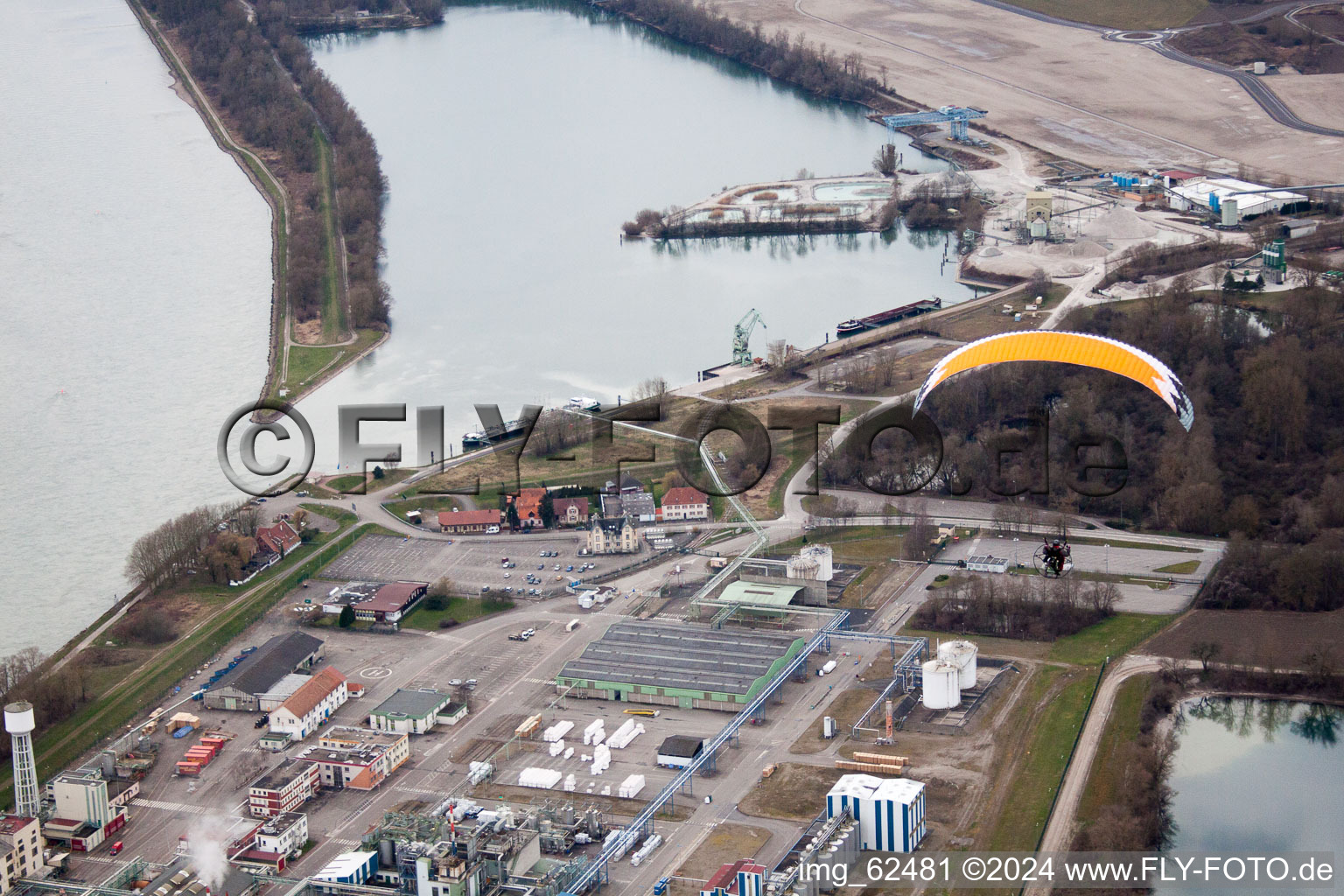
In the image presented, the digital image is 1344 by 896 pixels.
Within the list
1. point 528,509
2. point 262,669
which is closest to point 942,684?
point 262,669

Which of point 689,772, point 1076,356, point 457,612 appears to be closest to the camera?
point 1076,356

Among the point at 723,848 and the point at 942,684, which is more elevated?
the point at 942,684

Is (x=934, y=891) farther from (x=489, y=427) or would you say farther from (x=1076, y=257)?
(x=1076, y=257)

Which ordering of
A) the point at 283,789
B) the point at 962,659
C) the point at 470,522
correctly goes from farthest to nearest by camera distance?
the point at 470,522 < the point at 962,659 < the point at 283,789

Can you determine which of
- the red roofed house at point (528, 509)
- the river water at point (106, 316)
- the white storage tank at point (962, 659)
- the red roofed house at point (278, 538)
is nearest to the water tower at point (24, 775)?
the river water at point (106, 316)

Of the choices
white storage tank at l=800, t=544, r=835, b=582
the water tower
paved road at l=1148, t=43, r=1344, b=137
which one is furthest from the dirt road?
the water tower

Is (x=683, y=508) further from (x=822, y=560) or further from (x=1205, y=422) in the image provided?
(x=1205, y=422)

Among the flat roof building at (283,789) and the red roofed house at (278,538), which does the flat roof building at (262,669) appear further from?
the red roofed house at (278,538)

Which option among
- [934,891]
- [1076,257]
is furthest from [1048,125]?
[934,891]
